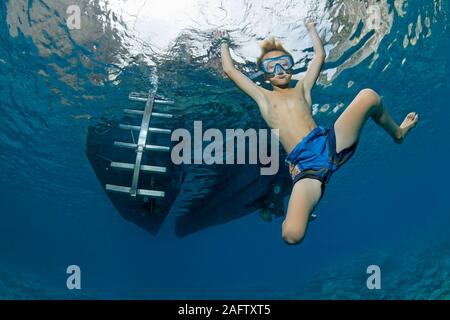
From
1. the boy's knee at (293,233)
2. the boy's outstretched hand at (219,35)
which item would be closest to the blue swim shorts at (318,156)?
the boy's knee at (293,233)

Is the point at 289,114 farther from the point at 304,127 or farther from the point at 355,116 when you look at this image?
the point at 355,116

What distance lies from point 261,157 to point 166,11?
7.80 metres

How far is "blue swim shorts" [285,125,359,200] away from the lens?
472 cm

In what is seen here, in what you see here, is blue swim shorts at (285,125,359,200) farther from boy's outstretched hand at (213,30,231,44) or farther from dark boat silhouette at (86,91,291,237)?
boy's outstretched hand at (213,30,231,44)

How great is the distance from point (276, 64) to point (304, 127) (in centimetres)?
114

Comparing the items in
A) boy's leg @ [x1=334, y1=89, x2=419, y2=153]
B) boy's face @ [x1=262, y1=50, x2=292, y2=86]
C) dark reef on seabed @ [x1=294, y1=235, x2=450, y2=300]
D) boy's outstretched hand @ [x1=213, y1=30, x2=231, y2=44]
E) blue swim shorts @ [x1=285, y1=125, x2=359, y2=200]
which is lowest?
dark reef on seabed @ [x1=294, y1=235, x2=450, y2=300]

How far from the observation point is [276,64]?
5.30 meters

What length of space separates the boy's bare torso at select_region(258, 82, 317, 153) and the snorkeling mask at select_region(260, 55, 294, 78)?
0.34 m

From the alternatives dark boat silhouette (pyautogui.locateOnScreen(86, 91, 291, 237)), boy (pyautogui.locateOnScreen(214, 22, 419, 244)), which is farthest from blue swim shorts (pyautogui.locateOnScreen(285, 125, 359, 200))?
dark boat silhouette (pyautogui.locateOnScreen(86, 91, 291, 237))

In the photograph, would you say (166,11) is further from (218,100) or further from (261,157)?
(261,157)

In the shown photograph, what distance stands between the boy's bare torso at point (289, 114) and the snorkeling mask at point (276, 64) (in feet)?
1.13

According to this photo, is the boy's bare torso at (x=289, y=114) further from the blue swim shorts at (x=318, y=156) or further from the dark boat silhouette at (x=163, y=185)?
the dark boat silhouette at (x=163, y=185)

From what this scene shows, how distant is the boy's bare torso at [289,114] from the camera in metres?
5.19

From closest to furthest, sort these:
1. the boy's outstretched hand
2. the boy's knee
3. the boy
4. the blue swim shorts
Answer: the boy's knee < the boy < the blue swim shorts < the boy's outstretched hand
